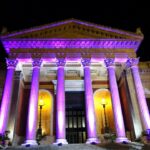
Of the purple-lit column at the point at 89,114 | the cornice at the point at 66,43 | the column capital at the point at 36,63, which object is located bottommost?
the purple-lit column at the point at 89,114

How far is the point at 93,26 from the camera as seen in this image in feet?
81.0

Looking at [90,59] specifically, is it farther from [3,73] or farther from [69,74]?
[3,73]

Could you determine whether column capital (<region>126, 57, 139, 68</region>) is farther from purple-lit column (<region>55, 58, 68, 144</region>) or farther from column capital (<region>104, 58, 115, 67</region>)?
purple-lit column (<region>55, 58, 68, 144</region>)

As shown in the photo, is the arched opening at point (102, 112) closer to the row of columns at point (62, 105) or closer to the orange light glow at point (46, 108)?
the row of columns at point (62, 105)

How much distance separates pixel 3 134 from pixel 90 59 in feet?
37.7

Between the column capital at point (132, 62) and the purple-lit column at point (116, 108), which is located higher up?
the column capital at point (132, 62)

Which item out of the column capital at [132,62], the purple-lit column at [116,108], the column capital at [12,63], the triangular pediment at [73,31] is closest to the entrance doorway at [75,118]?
the purple-lit column at [116,108]

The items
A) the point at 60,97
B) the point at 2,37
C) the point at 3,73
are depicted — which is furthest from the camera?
the point at 3,73

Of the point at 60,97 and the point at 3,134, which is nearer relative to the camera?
the point at 3,134

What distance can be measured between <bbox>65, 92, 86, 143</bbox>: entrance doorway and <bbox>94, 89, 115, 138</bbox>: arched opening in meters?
1.85

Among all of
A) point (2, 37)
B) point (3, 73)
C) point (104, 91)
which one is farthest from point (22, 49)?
point (104, 91)

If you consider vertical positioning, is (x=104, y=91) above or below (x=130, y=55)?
below

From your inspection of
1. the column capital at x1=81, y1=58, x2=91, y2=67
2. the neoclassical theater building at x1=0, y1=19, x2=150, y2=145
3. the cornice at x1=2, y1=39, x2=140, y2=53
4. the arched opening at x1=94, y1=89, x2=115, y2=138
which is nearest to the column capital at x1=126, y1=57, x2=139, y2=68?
the neoclassical theater building at x1=0, y1=19, x2=150, y2=145

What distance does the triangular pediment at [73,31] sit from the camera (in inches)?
958
